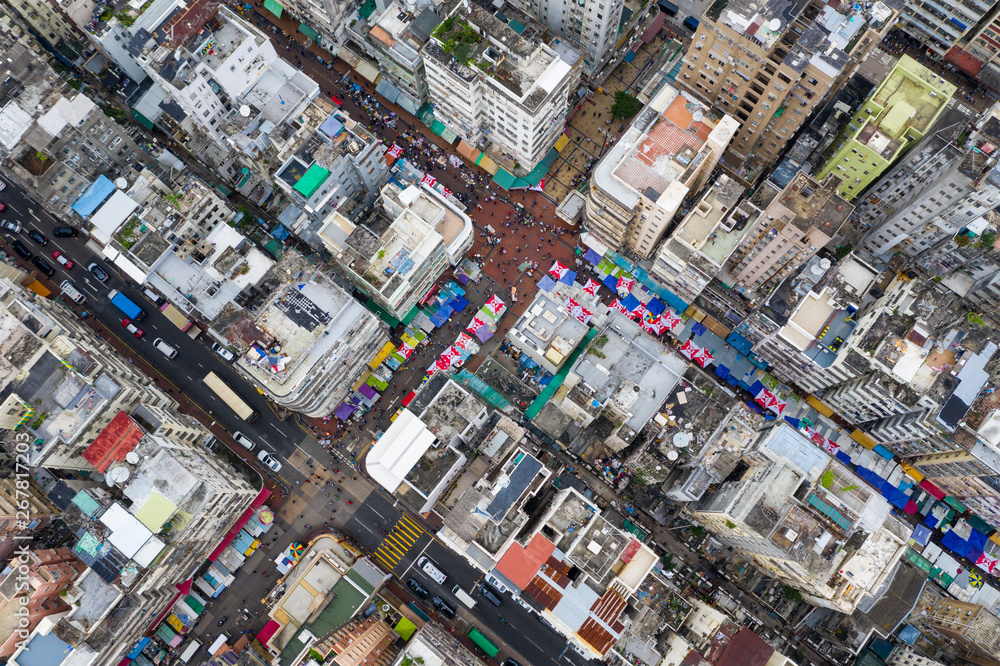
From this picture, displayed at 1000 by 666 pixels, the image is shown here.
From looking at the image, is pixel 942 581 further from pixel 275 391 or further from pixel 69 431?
pixel 69 431

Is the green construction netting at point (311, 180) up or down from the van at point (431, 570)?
up

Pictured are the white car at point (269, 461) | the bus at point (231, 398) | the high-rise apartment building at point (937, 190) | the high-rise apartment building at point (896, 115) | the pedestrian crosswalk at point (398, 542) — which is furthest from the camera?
the bus at point (231, 398)

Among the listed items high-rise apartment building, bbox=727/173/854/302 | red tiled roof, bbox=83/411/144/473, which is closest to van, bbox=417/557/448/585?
red tiled roof, bbox=83/411/144/473

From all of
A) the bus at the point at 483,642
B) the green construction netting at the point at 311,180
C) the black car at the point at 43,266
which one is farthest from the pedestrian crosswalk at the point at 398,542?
the black car at the point at 43,266

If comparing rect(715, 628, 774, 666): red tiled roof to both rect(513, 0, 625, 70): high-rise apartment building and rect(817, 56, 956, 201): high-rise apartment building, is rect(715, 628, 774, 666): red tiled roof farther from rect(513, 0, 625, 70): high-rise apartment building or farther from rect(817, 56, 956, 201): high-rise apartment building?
rect(513, 0, 625, 70): high-rise apartment building

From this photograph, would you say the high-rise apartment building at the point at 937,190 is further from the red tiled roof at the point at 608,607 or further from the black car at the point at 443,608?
the black car at the point at 443,608

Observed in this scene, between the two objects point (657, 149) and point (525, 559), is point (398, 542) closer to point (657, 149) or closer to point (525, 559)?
point (525, 559)

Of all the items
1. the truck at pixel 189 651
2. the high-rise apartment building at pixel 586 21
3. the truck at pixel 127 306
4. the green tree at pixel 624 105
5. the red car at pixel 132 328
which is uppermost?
the high-rise apartment building at pixel 586 21
